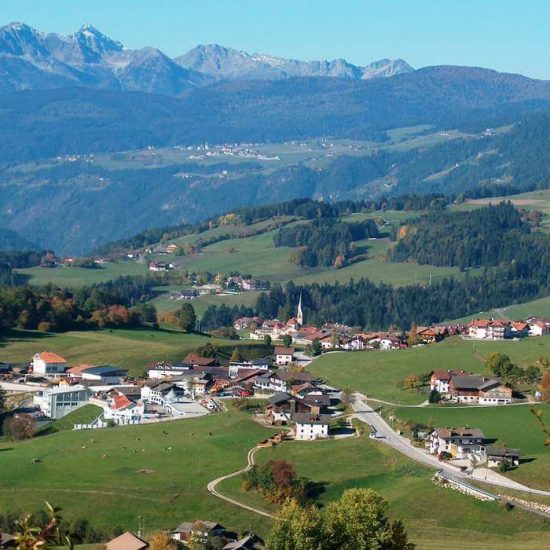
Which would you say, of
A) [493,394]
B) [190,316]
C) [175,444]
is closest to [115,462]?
[175,444]

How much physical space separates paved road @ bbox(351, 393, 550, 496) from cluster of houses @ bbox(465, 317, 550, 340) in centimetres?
2373

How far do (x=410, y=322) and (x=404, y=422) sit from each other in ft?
195

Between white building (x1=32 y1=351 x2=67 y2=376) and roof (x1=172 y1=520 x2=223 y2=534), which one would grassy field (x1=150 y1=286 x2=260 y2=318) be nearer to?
white building (x1=32 y1=351 x2=67 y2=376)

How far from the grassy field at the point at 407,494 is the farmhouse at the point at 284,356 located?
28797 mm

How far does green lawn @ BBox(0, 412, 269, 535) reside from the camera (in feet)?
165

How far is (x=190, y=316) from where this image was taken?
108 metres

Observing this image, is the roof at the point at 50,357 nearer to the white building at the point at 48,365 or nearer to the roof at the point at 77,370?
the white building at the point at 48,365

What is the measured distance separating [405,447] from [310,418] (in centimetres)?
569

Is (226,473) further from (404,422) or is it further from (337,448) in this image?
(404,422)

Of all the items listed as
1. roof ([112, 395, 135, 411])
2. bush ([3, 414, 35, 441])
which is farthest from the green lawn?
roof ([112, 395, 135, 411])

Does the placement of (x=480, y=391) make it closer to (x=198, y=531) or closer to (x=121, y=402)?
(x=121, y=402)

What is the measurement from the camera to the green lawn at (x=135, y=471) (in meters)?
50.3

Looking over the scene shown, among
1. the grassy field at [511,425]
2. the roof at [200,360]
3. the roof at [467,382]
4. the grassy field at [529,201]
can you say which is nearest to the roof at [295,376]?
the roof at [200,360]

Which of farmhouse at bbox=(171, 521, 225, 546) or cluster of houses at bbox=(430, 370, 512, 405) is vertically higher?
cluster of houses at bbox=(430, 370, 512, 405)
